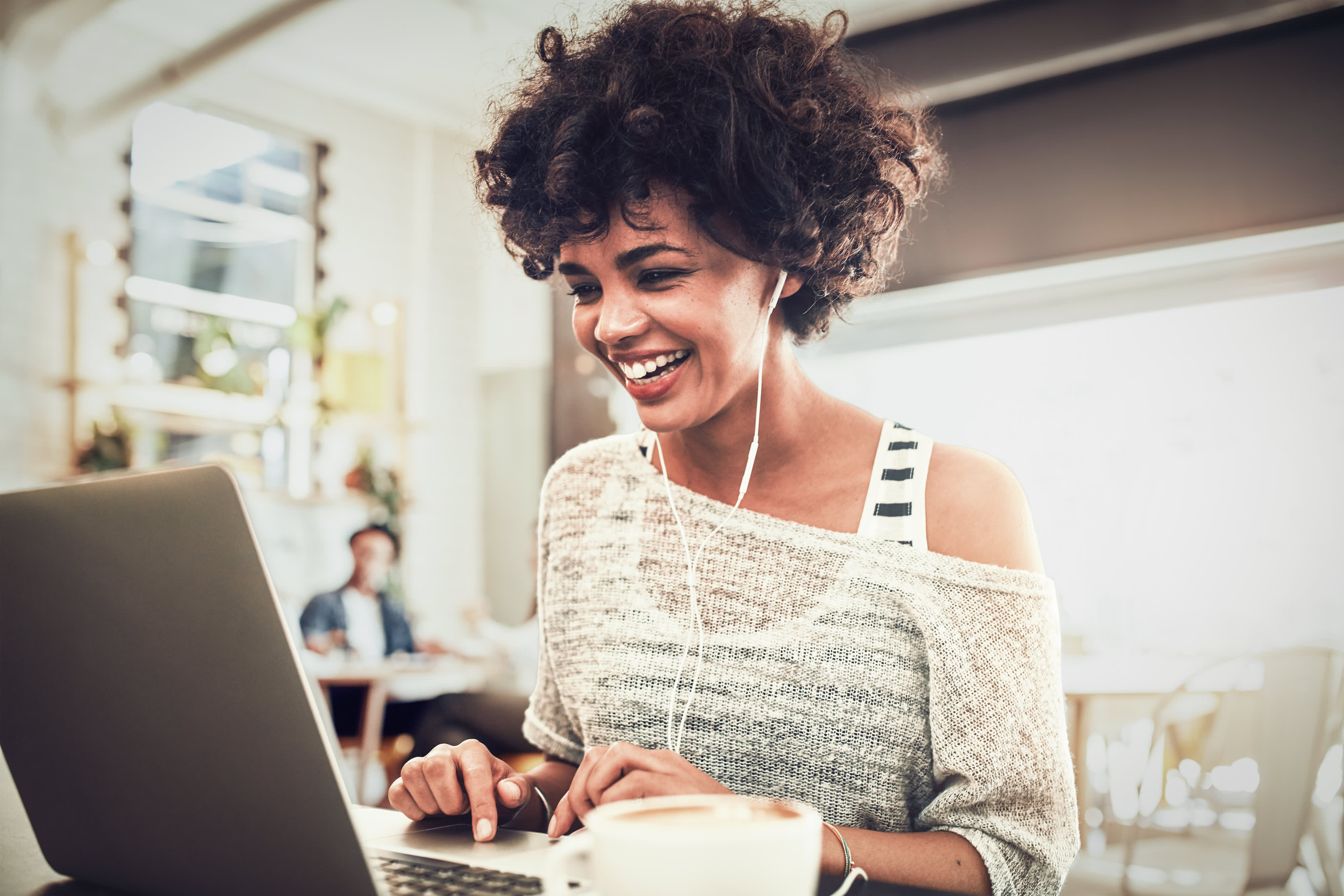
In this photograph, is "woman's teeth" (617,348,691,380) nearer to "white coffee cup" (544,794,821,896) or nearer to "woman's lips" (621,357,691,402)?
"woman's lips" (621,357,691,402)

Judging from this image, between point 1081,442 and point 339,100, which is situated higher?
point 339,100

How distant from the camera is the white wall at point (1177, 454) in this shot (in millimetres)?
3543

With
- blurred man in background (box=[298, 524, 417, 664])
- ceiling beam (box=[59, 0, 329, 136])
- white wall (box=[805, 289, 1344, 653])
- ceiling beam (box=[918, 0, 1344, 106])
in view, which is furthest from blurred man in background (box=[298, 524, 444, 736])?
ceiling beam (box=[918, 0, 1344, 106])

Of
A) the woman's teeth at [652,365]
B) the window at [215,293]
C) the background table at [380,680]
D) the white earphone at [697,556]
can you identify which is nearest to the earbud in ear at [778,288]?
the white earphone at [697,556]

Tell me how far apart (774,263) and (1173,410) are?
3.42 meters

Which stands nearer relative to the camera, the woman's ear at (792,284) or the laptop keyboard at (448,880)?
the laptop keyboard at (448,880)

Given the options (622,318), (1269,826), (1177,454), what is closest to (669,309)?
(622,318)

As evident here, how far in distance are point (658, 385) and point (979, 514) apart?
0.33m

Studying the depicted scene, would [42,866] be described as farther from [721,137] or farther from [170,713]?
[721,137]

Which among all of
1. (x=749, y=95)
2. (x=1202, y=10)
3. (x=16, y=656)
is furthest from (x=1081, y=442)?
(x=16, y=656)

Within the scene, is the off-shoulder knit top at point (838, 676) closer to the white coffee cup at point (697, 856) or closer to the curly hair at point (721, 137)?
the curly hair at point (721, 137)

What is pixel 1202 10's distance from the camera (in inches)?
129

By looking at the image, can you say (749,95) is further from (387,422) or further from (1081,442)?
(387,422)

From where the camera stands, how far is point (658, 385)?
93cm
